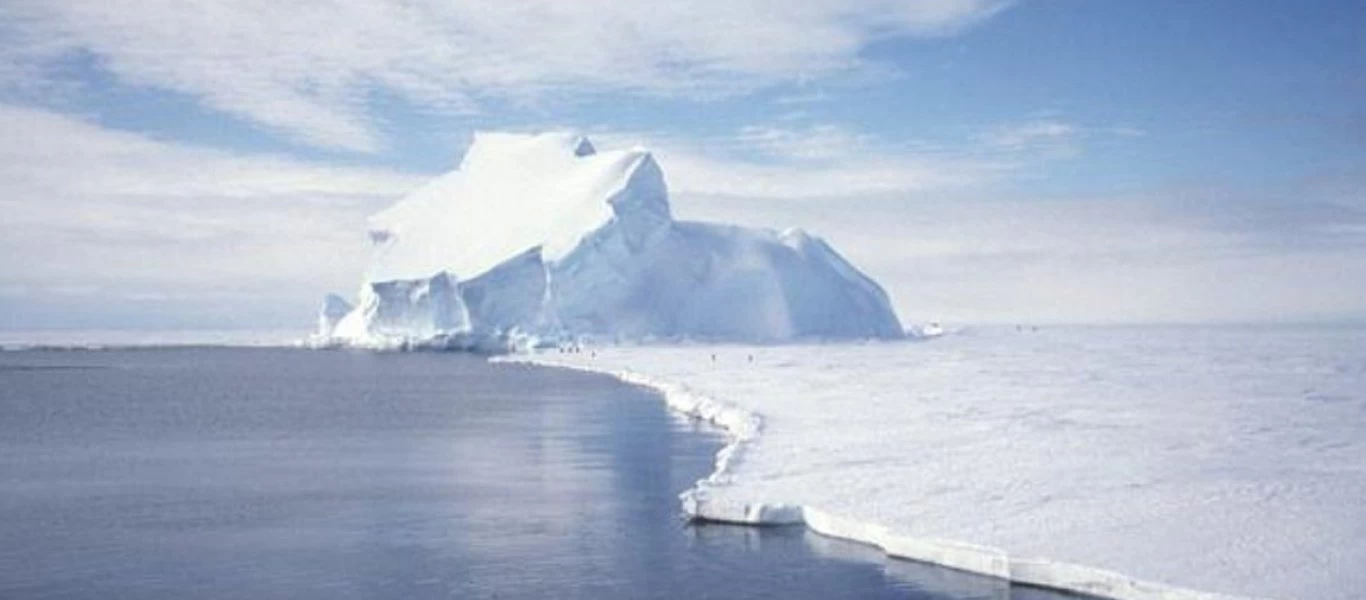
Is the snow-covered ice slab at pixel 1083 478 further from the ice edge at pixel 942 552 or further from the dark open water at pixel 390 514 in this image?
the dark open water at pixel 390 514

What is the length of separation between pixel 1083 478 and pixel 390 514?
917 centimetres

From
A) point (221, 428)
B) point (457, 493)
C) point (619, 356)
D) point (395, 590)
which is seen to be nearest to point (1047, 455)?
point (457, 493)

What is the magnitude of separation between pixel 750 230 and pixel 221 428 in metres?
54.3

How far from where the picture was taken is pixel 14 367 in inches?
2995

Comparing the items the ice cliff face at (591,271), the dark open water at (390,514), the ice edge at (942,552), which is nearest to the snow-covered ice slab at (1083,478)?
the ice edge at (942,552)

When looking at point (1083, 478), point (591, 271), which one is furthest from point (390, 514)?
point (591, 271)

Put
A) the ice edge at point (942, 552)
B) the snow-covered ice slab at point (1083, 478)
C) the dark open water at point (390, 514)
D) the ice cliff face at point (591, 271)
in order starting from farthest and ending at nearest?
the ice cliff face at point (591, 271) → the dark open water at point (390, 514) → the snow-covered ice slab at point (1083, 478) → the ice edge at point (942, 552)

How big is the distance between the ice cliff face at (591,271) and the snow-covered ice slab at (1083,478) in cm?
4193

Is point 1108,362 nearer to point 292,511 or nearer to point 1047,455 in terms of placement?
point 1047,455

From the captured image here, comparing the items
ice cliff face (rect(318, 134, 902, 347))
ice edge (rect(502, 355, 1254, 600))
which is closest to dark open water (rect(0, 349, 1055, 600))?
ice edge (rect(502, 355, 1254, 600))

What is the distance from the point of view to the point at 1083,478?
→ 16422mm

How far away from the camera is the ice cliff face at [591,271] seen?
75.1 metres

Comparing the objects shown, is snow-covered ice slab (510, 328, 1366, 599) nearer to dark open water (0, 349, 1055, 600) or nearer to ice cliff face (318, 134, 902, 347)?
dark open water (0, 349, 1055, 600)

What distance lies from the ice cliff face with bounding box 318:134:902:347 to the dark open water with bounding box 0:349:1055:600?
38.4 metres
